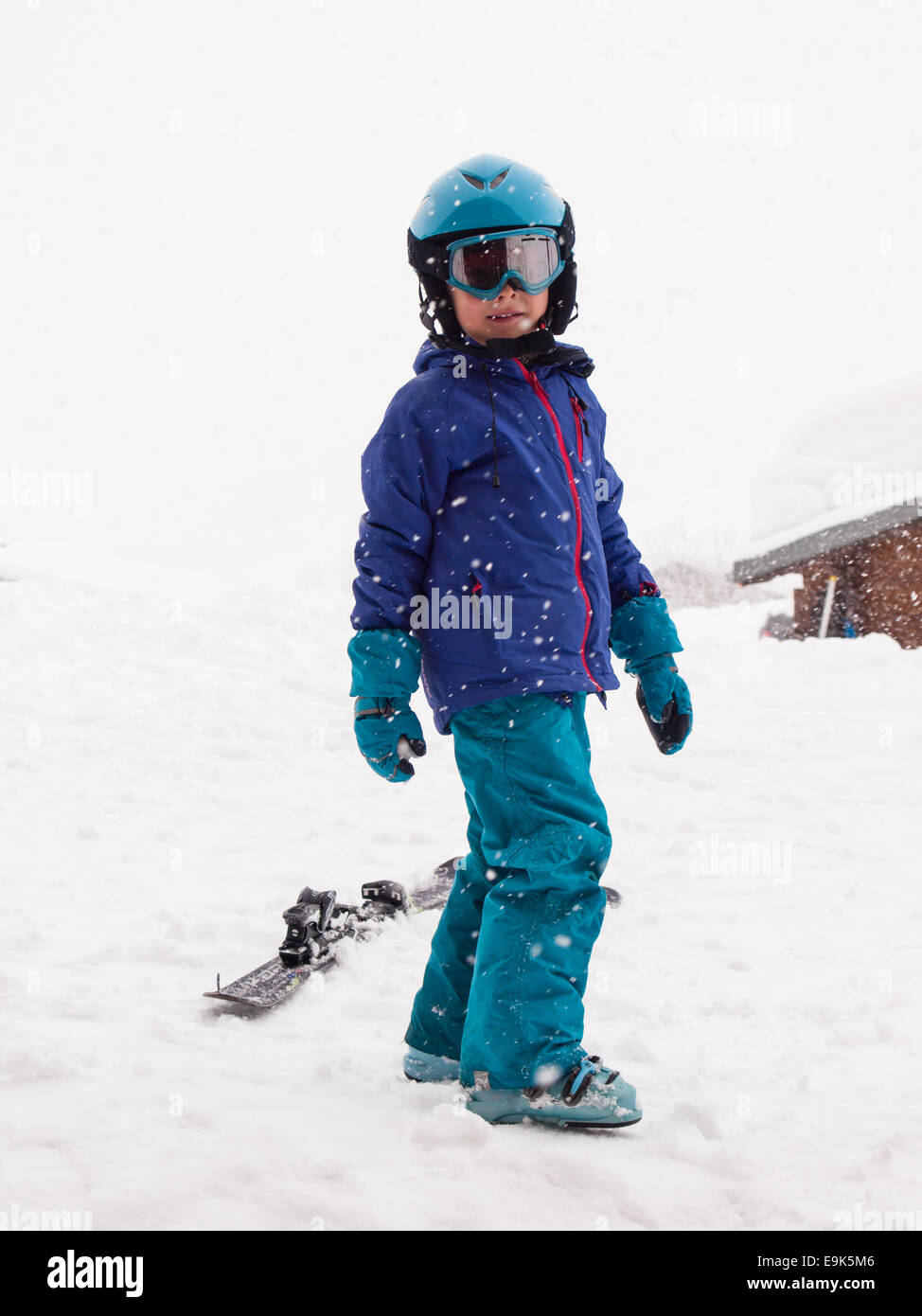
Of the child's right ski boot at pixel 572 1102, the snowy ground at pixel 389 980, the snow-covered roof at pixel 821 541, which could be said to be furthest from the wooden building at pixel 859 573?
the child's right ski boot at pixel 572 1102

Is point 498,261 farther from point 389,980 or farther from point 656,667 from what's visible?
point 389,980

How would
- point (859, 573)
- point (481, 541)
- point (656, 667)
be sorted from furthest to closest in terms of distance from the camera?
point (859, 573) → point (656, 667) → point (481, 541)

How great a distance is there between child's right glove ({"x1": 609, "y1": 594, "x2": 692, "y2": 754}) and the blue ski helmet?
96 centimetres

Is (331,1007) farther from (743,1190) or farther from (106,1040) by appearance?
(743,1190)

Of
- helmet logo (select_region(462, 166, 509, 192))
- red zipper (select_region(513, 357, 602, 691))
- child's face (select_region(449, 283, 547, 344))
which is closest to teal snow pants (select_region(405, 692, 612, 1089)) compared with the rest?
red zipper (select_region(513, 357, 602, 691))

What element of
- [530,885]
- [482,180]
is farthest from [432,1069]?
[482,180]

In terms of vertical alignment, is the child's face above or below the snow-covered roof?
below

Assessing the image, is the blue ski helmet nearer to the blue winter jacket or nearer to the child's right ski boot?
the blue winter jacket

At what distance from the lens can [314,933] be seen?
3.71 m

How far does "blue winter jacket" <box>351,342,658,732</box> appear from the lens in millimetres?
2699

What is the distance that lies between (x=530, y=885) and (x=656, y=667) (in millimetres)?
848

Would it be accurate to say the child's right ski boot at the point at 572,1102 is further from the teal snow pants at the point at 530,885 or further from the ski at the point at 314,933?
the ski at the point at 314,933
